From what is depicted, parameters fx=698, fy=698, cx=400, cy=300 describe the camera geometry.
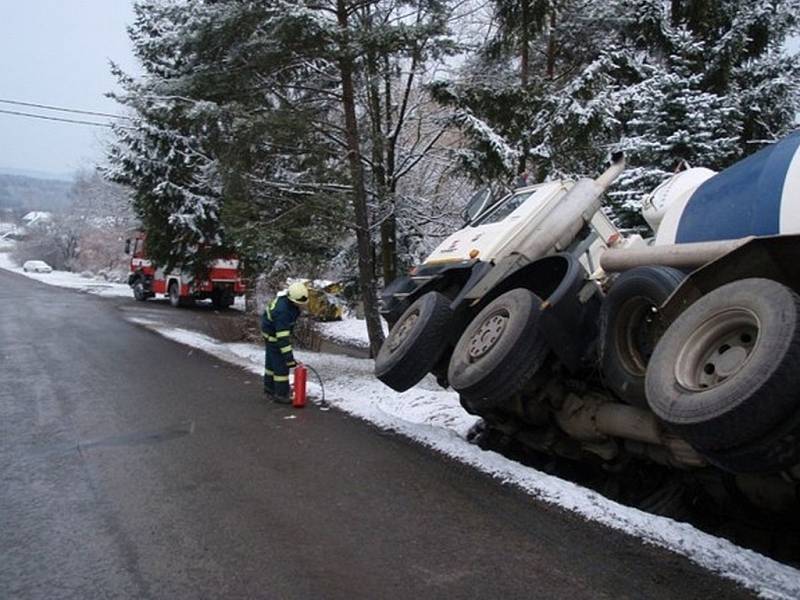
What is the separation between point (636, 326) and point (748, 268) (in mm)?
1104

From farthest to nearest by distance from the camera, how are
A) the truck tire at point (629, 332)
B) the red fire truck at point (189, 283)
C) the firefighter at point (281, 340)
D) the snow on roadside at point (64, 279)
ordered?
the snow on roadside at point (64, 279), the red fire truck at point (189, 283), the firefighter at point (281, 340), the truck tire at point (629, 332)

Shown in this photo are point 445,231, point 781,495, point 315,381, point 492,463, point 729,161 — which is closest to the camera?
point 781,495

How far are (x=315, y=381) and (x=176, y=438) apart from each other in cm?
Answer: 414

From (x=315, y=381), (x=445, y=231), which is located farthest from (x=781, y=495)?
(x=445, y=231)

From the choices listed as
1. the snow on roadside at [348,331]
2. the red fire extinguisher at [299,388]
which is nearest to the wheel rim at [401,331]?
the red fire extinguisher at [299,388]

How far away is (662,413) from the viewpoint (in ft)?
12.7

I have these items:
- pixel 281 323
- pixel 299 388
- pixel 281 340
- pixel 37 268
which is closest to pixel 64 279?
pixel 37 268

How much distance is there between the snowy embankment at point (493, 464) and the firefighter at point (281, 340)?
74 cm

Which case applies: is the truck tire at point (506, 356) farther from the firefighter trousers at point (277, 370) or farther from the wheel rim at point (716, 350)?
the firefighter trousers at point (277, 370)

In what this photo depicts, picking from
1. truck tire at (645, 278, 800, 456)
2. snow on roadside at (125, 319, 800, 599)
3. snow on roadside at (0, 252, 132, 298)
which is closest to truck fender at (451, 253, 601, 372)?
snow on roadside at (125, 319, 800, 599)

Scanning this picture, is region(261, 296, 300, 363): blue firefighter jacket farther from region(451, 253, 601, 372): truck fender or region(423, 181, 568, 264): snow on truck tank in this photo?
region(451, 253, 601, 372): truck fender

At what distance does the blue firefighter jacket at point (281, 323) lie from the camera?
8984 millimetres

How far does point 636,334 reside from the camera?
16.4ft

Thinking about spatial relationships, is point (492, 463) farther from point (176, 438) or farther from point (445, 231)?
point (445, 231)
